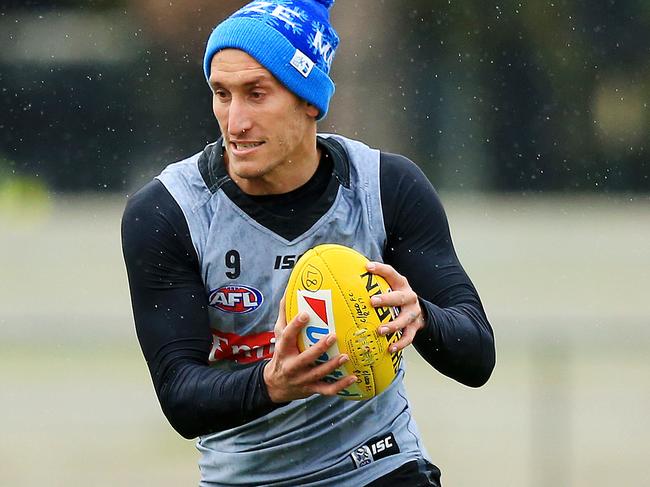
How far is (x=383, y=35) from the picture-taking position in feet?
40.3

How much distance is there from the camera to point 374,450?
12.6 feet

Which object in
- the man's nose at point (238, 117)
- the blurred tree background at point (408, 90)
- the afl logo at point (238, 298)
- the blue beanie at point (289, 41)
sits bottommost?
the afl logo at point (238, 298)

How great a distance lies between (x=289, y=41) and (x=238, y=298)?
763 millimetres

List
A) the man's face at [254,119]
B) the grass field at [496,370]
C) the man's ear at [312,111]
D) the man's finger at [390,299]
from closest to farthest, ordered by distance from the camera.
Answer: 1. the man's finger at [390,299]
2. the man's face at [254,119]
3. the man's ear at [312,111]
4. the grass field at [496,370]

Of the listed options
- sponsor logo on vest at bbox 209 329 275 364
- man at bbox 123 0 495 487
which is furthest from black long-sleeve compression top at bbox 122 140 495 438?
sponsor logo on vest at bbox 209 329 275 364

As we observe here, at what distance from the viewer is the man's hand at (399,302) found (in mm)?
3178

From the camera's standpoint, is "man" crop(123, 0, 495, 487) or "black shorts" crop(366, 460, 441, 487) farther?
"black shorts" crop(366, 460, 441, 487)

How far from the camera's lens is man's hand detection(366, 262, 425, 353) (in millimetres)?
3178

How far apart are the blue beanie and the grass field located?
468cm

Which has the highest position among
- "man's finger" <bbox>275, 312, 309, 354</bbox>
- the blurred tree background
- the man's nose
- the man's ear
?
the blurred tree background

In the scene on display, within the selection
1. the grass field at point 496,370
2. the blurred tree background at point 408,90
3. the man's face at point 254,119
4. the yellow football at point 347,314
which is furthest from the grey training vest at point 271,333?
the blurred tree background at point 408,90

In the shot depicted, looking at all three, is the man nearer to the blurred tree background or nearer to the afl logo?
the afl logo

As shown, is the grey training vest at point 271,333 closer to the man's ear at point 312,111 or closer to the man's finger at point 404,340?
the man's ear at point 312,111

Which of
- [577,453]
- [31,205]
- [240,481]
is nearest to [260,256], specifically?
[240,481]
